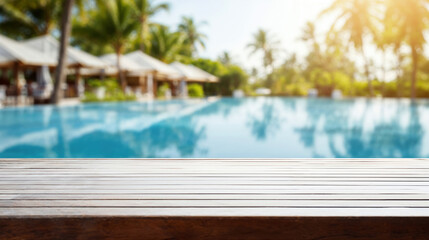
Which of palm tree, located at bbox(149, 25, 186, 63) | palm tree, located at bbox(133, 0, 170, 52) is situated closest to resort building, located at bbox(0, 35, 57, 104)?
palm tree, located at bbox(133, 0, 170, 52)

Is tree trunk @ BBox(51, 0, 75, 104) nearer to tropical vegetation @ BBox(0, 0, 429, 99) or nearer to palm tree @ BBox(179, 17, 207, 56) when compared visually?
tropical vegetation @ BBox(0, 0, 429, 99)

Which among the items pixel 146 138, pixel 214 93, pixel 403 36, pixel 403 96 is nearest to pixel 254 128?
pixel 146 138

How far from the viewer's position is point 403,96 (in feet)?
80.4

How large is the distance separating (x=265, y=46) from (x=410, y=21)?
21.0 metres

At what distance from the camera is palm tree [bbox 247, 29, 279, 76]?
40438 millimetres

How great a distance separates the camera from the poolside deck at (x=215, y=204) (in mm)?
1615

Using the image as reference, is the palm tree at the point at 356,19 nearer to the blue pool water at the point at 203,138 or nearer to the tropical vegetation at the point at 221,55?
the tropical vegetation at the point at 221,55

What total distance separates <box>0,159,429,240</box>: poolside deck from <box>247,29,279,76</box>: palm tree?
129 ft

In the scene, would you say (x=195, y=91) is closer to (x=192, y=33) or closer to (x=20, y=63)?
Result: (x=192, y=33)

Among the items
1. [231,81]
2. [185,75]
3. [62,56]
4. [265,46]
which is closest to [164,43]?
[185,75]

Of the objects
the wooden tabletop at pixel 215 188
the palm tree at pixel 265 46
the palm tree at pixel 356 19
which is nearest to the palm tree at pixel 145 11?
the palm tree at pixel 356 19

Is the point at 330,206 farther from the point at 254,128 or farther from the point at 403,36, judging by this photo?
the point at 403,36

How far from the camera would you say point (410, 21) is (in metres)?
20.7
